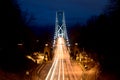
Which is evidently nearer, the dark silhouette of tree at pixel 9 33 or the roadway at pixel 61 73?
the dark silhouette of tree at pixel 9 33

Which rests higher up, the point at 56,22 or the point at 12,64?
the point at 56,22

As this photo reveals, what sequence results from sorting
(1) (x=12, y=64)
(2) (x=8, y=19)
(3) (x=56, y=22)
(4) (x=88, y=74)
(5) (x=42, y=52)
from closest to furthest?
1. (2) (x=8, y=19)
2. (1) (x=12, y=64)
3. (4) (x=88, y=74)
4. (5) (x=42, y=52)
5. (3) (x=56, y=22)

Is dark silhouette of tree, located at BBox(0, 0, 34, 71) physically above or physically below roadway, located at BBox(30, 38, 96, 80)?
above

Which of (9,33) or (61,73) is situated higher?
(9,33)

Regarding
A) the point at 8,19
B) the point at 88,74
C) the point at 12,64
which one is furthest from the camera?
the point at 88,74

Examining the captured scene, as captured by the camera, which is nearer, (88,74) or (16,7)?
(16,7)

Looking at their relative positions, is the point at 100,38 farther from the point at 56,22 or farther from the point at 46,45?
the point at 56,22

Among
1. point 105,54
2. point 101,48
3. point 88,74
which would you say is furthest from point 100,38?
point 88,74

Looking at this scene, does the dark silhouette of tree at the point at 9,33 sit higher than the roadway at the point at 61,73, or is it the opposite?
the dark silhouette of tree at the point at 9,33

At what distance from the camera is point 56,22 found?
123812 millimetres

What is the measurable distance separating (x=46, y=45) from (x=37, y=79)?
4009cm

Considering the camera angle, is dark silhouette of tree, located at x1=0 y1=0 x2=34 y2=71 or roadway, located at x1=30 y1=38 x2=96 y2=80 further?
roadway, located at x1=30 y1=38 x2=96 y2=80

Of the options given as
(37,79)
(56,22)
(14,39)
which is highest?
(56,22)

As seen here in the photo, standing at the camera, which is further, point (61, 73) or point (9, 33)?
point (61, 73)
